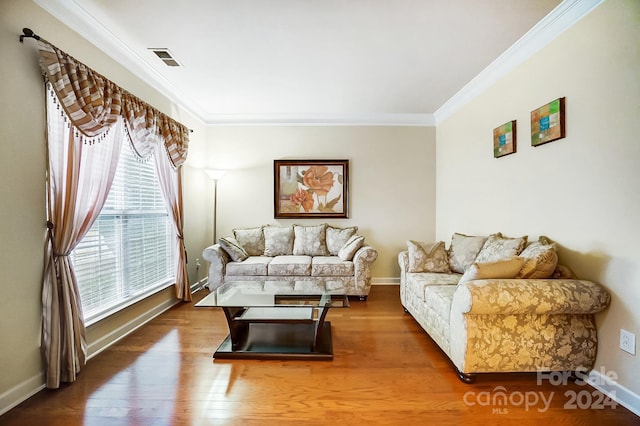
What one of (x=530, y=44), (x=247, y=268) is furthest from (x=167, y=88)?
(x=530, y=44)

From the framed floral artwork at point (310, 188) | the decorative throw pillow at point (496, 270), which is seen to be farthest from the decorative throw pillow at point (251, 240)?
the decorative throw pillow at point (496, 270)

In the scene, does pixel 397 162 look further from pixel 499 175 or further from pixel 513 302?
pixel 513 302

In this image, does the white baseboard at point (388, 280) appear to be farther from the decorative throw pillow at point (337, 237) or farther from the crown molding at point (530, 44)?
the crown molding at point (530, 44)

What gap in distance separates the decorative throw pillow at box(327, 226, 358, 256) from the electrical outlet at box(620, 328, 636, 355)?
9.68 feet

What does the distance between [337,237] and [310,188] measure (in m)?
0.93

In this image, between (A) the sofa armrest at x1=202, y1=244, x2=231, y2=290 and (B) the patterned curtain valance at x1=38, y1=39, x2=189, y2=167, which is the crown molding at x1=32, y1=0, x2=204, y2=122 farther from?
(A) the sofa armrest at x1=202, y1=244, x2=231, y2=290

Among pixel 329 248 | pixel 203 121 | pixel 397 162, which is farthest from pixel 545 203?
pixel 203 121

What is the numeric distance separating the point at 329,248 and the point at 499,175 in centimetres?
242

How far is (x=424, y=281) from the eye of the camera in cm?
285

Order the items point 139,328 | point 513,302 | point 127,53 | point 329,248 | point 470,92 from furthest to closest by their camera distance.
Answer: point 329,248 < point 470,92 < point 139,328 < point 127,53 < point 513,302

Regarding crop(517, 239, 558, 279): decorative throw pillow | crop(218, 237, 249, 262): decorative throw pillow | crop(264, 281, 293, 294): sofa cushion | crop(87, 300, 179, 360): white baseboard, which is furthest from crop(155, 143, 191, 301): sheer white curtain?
crop(517, 239, 558, 279): decorative throw pillow

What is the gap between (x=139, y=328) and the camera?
9.43ft

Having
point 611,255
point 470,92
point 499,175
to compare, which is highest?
point 470,92

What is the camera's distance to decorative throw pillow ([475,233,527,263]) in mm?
2389
